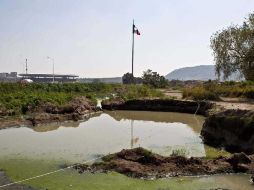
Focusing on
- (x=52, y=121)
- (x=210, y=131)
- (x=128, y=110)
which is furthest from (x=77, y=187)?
(x=128, y=110)

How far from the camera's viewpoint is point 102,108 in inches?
1580

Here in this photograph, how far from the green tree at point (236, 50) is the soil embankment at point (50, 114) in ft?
52.8

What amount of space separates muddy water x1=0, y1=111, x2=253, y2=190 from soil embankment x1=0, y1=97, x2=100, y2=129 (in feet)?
3.74

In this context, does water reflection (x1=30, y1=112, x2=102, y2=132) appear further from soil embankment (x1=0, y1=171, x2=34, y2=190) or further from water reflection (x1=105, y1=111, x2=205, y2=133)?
soil embankment (x1=0, y1=171, x2=34, y2=190)

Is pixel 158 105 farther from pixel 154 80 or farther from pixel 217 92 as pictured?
pixel 154 80

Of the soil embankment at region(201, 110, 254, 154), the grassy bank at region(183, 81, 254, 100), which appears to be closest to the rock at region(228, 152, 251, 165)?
the soil embankment at region(201, 110, 254, 154)

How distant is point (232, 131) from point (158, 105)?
783 inches

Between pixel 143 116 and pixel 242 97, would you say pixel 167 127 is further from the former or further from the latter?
pixel 242 97

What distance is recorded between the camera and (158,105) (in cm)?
3944

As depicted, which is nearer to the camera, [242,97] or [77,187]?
[77,187]

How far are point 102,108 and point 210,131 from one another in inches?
769

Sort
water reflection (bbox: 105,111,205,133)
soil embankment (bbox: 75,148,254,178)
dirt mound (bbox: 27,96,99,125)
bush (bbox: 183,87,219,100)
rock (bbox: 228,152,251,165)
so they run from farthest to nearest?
bush (bbox: 183,87,219,100)
water reflection (bbox: 105,111,205,133)
dirt mound (bbox: 27,96,99,125)
rock (bbox: 228,152,251,165)
soil embankment (bbox: 75,148,254,178)

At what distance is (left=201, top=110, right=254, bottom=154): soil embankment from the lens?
60.6ft

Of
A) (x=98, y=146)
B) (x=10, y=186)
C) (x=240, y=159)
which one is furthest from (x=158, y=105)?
(x=10, y=186)
